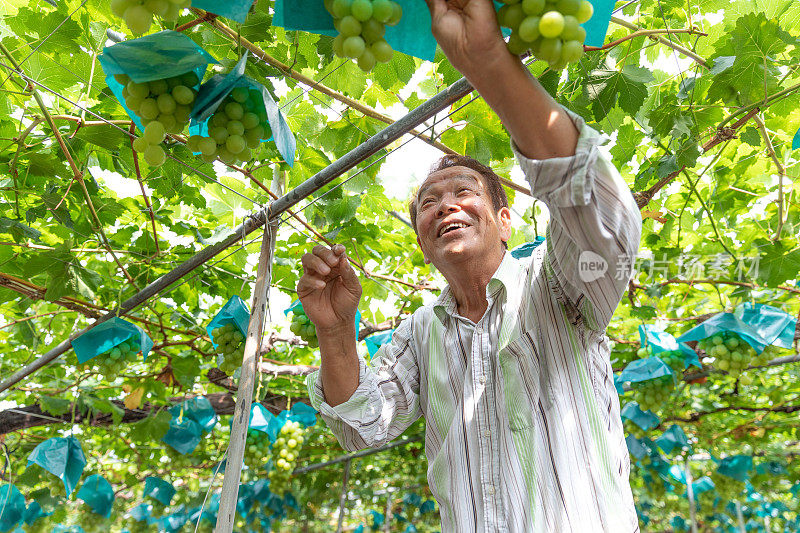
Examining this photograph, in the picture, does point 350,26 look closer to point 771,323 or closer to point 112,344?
point 112,344

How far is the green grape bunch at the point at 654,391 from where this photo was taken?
4.05m

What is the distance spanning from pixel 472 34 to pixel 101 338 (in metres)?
2.63

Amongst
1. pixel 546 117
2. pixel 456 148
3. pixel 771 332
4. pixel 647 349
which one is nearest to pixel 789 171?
pixel 771 332

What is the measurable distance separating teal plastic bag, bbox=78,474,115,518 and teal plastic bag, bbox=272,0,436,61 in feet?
17.2

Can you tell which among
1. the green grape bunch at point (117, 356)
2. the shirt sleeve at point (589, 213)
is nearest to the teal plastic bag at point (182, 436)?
the green grape bunch at point (117, 356)

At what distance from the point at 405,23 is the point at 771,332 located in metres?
3.11

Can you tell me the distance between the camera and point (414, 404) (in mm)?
1939

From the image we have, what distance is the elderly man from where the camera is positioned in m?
1.01

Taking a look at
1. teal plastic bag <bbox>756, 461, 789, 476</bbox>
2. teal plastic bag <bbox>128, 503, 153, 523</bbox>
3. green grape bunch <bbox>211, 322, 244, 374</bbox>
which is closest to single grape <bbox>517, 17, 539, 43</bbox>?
green grape bunch <bbox>211, 322, 244, 374</bbox>

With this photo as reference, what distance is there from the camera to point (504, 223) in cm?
215

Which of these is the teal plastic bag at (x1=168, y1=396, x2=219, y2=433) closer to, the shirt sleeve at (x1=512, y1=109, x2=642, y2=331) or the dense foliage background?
the dense foliage background

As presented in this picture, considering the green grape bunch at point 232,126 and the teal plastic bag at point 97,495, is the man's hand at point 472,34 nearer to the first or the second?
the green grape bunch at point 232,126

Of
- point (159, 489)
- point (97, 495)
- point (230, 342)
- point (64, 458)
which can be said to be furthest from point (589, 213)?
point (159, 489)

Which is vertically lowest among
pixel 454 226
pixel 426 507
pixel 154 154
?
pixel 154 154
